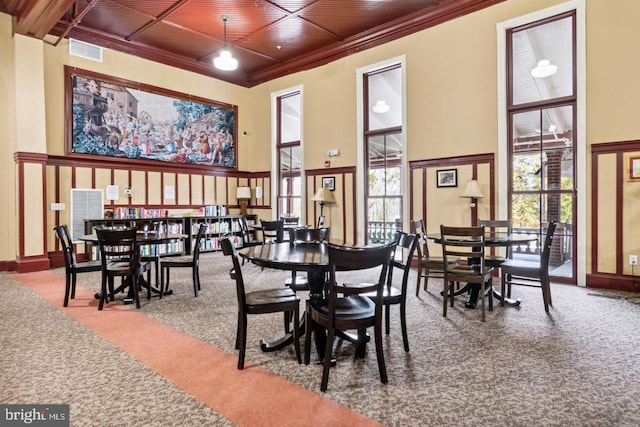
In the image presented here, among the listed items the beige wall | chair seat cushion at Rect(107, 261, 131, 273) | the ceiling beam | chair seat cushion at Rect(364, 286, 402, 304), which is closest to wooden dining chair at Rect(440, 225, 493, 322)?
chair seat cushion at Rect(364, 286, 402, 304)

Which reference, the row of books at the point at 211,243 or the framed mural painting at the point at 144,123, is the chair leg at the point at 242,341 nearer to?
the row of books at the point at 211,243

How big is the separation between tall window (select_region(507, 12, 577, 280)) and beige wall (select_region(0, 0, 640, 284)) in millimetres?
259

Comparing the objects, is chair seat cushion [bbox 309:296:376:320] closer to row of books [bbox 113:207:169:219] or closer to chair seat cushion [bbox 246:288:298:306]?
chair seat cushion [bbox 246:288:298:306]

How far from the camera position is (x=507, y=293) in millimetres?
4680

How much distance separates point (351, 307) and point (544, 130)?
4963mm

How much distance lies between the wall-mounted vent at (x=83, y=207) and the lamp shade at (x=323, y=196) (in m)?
4.42

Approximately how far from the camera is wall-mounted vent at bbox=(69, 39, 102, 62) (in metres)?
7.11

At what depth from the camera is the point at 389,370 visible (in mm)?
2621

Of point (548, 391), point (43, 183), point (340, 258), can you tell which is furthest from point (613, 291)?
point (43, 183)

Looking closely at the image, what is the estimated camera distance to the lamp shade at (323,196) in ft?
26.5

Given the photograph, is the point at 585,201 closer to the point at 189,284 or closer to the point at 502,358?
the point at 502,358

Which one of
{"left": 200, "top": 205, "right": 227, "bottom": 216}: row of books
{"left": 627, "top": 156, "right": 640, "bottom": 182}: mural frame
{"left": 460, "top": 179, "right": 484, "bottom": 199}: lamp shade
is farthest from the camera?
{"left": 200, "top": 205, "right": 227, "bottom": 216}: row of books

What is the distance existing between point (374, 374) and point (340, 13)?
6.49 meters

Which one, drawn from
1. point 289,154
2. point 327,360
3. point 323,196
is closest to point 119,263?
point 327,360
